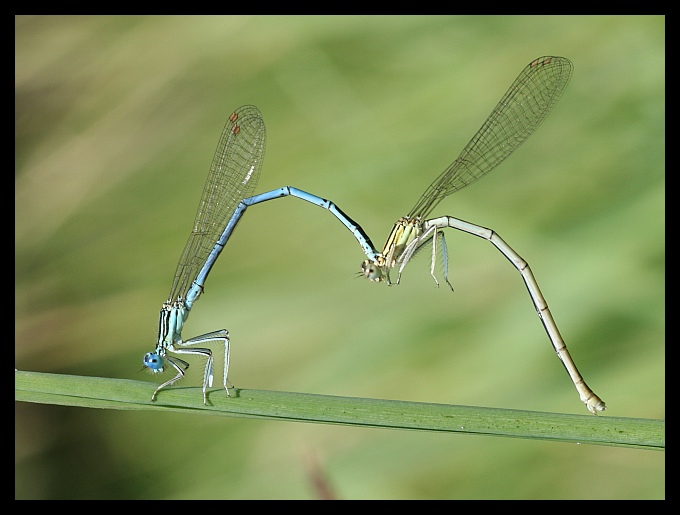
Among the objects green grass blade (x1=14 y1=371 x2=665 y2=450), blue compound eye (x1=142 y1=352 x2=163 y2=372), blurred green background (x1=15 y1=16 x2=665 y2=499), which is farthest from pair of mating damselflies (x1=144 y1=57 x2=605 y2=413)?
green grass blade (x1=14 y1=371 x2=665 y2=450)

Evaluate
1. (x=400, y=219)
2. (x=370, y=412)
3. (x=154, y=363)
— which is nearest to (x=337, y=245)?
(x=400, y=219)

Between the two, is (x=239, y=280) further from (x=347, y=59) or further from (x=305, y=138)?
(x=347, y=59)

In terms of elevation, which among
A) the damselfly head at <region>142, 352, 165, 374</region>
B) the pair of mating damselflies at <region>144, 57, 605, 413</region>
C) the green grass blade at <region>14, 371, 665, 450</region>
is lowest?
the green grass blade at <region>14, 371, 665, 450</region>

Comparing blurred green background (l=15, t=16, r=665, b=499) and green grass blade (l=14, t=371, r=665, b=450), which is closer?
green grass blade (l=14, t=371, r=665, b=450)

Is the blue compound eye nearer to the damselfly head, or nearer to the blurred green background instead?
the damselfly head

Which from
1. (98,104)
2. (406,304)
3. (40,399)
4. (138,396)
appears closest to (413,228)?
(406,304)

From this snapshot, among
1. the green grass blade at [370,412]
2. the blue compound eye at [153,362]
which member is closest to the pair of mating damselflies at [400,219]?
the blue compound eye at [153,362]
